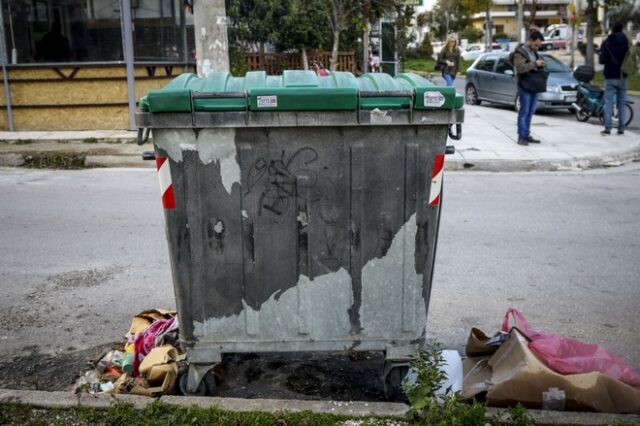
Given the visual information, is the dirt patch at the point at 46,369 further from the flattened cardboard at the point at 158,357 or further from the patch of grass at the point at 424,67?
the patch of grass at the point at 424,67

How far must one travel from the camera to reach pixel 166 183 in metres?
3.41

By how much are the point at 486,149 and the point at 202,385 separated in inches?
360

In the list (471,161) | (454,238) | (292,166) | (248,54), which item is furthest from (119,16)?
(292,166)

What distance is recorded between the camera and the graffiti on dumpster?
134 inches

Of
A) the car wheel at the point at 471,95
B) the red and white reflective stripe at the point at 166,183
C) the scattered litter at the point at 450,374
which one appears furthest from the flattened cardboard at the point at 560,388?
the car wheel at the point at 471,95

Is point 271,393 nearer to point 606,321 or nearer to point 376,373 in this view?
point 376,373

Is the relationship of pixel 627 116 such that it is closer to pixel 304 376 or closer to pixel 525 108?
pixel 525 108

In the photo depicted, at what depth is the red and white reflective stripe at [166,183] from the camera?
3400 millimetres

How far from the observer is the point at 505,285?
5625 millimetres

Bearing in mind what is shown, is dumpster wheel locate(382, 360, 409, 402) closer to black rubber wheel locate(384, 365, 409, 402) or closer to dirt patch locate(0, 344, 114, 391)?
black rubber wheel locate(384, 365, 409, 402)

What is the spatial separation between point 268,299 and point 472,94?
59.7 feet

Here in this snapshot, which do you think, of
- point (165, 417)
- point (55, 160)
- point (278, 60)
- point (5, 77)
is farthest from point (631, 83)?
point (165, 417)

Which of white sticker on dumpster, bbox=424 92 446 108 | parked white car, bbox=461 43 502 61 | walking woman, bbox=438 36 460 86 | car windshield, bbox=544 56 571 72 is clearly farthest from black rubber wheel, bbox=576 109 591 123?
parked white car, bbox=461 43 502 61

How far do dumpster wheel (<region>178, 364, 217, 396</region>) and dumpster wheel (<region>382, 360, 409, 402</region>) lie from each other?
94 cm
